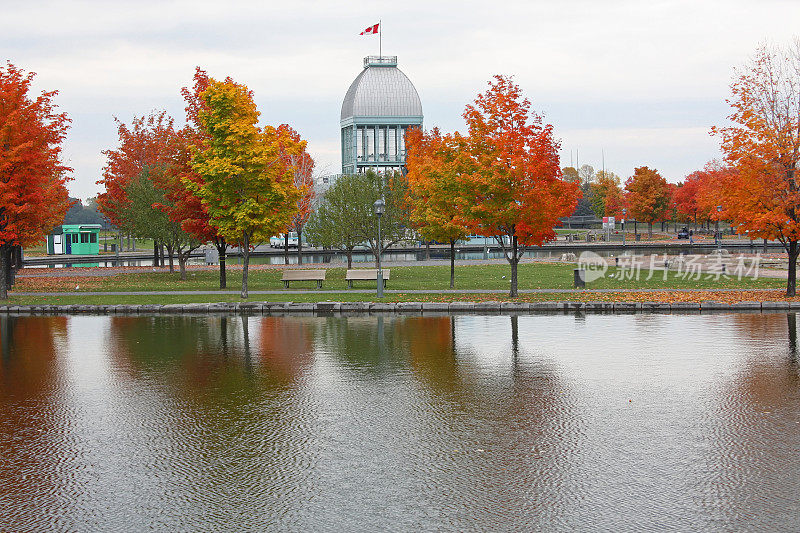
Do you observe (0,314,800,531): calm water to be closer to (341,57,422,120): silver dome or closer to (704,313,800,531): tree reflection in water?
(704,313,800,531): tree reflection in water

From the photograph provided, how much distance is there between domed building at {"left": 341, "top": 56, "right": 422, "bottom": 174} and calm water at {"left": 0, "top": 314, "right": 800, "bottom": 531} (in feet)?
217

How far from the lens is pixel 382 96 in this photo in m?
80.7

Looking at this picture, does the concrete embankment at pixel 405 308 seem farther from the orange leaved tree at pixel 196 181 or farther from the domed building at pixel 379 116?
the domed building at pixel 379 116

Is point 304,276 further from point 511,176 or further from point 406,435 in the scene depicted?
point 406,435

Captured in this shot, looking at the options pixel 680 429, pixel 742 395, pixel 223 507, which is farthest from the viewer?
pixel 742 395

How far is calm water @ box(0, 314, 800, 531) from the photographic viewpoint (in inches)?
249

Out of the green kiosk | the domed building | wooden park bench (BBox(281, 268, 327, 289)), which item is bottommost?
wooden park bench (BBox(281, 268, 327, 289))

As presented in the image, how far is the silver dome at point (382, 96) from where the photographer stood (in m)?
80.4

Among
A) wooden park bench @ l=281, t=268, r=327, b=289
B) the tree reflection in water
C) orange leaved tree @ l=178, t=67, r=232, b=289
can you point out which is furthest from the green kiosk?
the tree reflection in water

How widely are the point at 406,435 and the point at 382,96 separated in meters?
75.0

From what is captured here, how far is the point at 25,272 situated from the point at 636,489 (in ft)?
148

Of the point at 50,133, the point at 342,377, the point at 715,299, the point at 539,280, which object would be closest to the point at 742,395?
the point at 342,377

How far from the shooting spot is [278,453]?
315 inches

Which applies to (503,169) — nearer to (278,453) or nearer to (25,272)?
(278,453)
